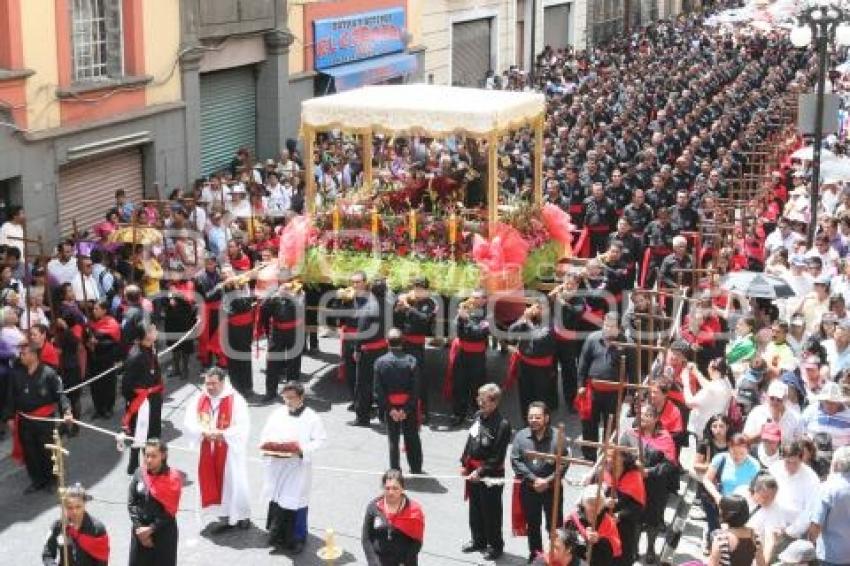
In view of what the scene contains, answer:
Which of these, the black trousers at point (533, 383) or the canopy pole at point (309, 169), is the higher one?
the canopy pole at point (309, 169)

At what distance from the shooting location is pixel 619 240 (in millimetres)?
16359

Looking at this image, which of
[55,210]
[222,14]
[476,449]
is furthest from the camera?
[222,14]

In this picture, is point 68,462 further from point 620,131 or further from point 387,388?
point 620,131

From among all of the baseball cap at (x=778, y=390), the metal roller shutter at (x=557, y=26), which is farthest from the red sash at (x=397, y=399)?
the metal roller shutter at (x=557, y=26)

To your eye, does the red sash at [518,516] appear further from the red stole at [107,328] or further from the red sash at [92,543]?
the red stole at [107,328]

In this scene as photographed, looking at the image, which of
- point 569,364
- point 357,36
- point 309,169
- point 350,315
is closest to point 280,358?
point 350,315

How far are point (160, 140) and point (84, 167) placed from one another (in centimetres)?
183

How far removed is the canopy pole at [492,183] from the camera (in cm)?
1412

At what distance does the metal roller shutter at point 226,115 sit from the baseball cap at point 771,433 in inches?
538

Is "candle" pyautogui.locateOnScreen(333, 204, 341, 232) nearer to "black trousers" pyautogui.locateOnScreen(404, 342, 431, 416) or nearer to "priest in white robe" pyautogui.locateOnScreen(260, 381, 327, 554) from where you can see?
"black trousers" pyautogui.locateOnScreen(404, 342, 431, 416)

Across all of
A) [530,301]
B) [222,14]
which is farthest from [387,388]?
[222,14]

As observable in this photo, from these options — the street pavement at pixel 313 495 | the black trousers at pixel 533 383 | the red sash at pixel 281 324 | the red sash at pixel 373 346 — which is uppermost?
the red sash at pixel 281 324

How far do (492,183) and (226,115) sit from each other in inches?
400

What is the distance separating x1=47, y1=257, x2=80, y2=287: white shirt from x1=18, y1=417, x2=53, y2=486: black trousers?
3.13 meters
